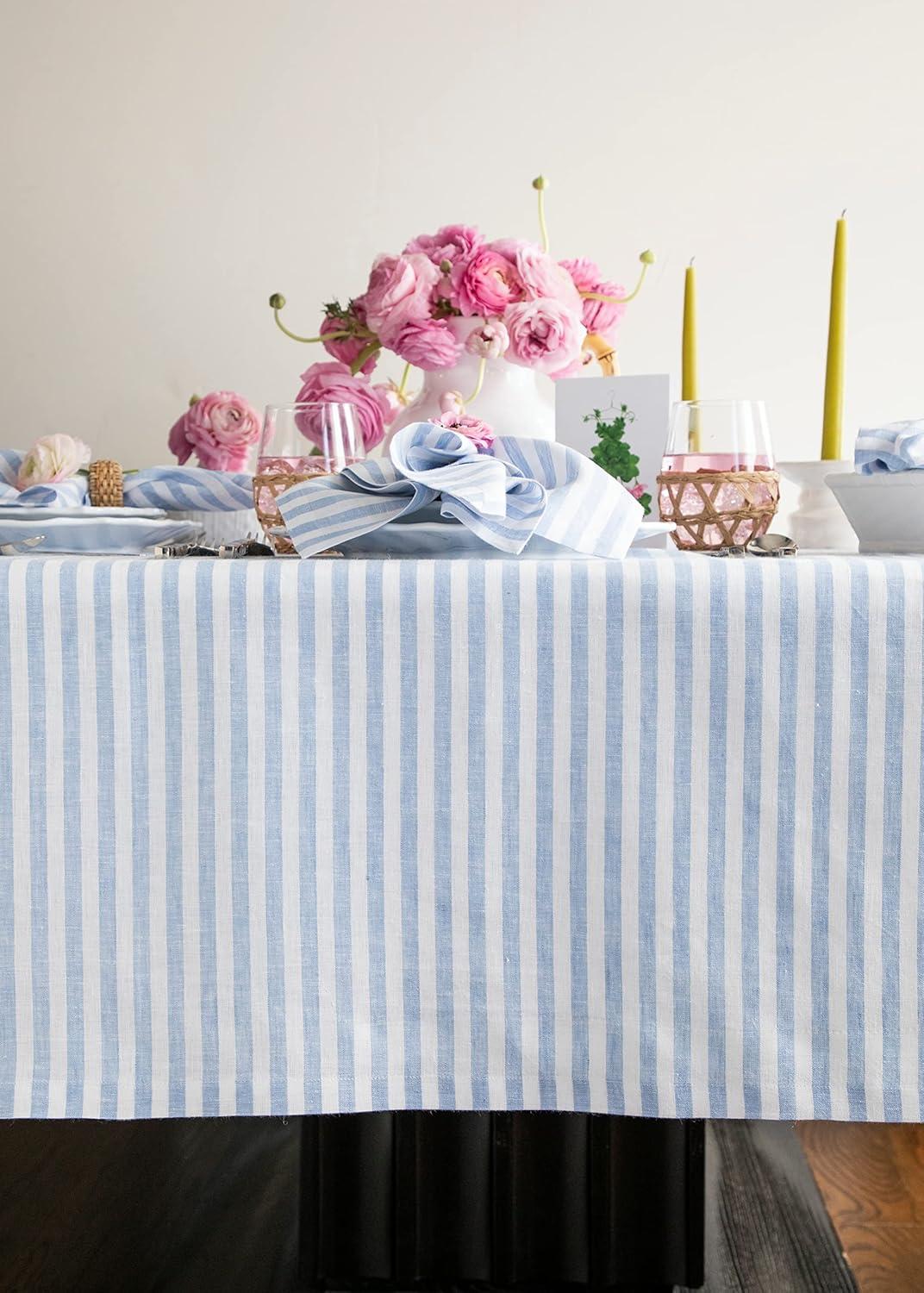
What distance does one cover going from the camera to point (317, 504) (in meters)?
0.61

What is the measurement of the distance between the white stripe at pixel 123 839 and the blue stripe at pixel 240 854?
5cm

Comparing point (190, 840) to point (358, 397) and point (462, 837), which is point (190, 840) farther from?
point (358, 397)

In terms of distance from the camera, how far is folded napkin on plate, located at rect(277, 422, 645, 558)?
593 mm

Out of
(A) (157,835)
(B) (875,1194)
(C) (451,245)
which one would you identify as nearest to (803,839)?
(A) (157,835)

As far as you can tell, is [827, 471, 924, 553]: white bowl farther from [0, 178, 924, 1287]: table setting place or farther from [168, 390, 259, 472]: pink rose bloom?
[168, 390, 259, 472]: pink rose bloom

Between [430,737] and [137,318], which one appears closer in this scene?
[430,737]

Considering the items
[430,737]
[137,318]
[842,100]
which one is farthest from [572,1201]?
[842,100]

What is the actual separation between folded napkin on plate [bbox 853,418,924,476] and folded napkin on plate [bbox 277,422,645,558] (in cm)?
21

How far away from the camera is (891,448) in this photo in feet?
2.44

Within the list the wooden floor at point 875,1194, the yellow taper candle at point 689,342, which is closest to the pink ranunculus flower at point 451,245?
the yellow taper candle at point 689,342

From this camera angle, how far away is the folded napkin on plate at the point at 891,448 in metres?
0.73

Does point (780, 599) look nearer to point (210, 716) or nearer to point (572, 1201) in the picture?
point (210, 716)

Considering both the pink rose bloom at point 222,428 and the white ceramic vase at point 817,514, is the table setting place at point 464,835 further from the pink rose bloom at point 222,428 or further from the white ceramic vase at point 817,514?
the pink rose bloom at point 222,428

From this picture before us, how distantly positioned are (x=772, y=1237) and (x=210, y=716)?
101 cm
